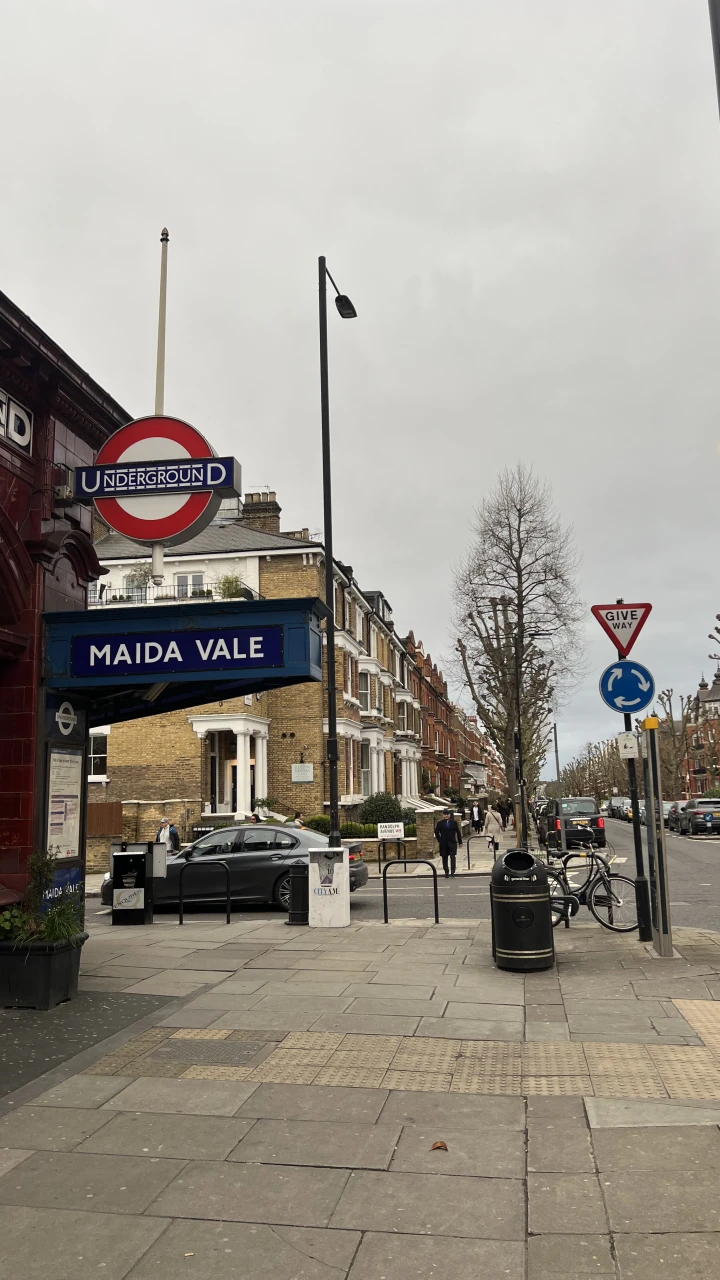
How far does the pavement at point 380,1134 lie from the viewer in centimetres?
382

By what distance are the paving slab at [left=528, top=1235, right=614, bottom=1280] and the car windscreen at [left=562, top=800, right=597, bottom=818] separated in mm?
31023

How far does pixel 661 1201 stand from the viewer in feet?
13.6

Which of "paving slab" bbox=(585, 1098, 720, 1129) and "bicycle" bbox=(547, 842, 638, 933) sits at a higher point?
"bicycle" bbox=(547, 842, 638, 933)

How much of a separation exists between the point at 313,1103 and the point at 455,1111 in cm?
83

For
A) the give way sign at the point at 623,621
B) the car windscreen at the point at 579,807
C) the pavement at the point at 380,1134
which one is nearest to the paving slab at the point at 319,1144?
the pavement at the point at 380,1134

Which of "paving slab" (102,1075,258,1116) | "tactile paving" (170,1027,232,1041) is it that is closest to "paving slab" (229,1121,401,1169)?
"paving slab" (102,1075,258,1116)

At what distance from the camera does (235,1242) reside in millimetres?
3902

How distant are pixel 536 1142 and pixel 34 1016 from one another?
453 centimetres

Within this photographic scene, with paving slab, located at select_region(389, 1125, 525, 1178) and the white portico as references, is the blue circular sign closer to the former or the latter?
paving slab, located at select_region(389, 1125, 525, 1178)

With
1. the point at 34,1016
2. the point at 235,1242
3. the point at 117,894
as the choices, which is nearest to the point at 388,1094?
the point at 235,1242

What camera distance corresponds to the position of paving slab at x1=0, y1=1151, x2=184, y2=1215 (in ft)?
14.1

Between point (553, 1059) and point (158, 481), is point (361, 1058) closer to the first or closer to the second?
point (553, 1059)

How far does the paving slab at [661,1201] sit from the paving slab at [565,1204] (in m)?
0.06

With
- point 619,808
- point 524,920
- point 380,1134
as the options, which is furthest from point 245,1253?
point 619,808
